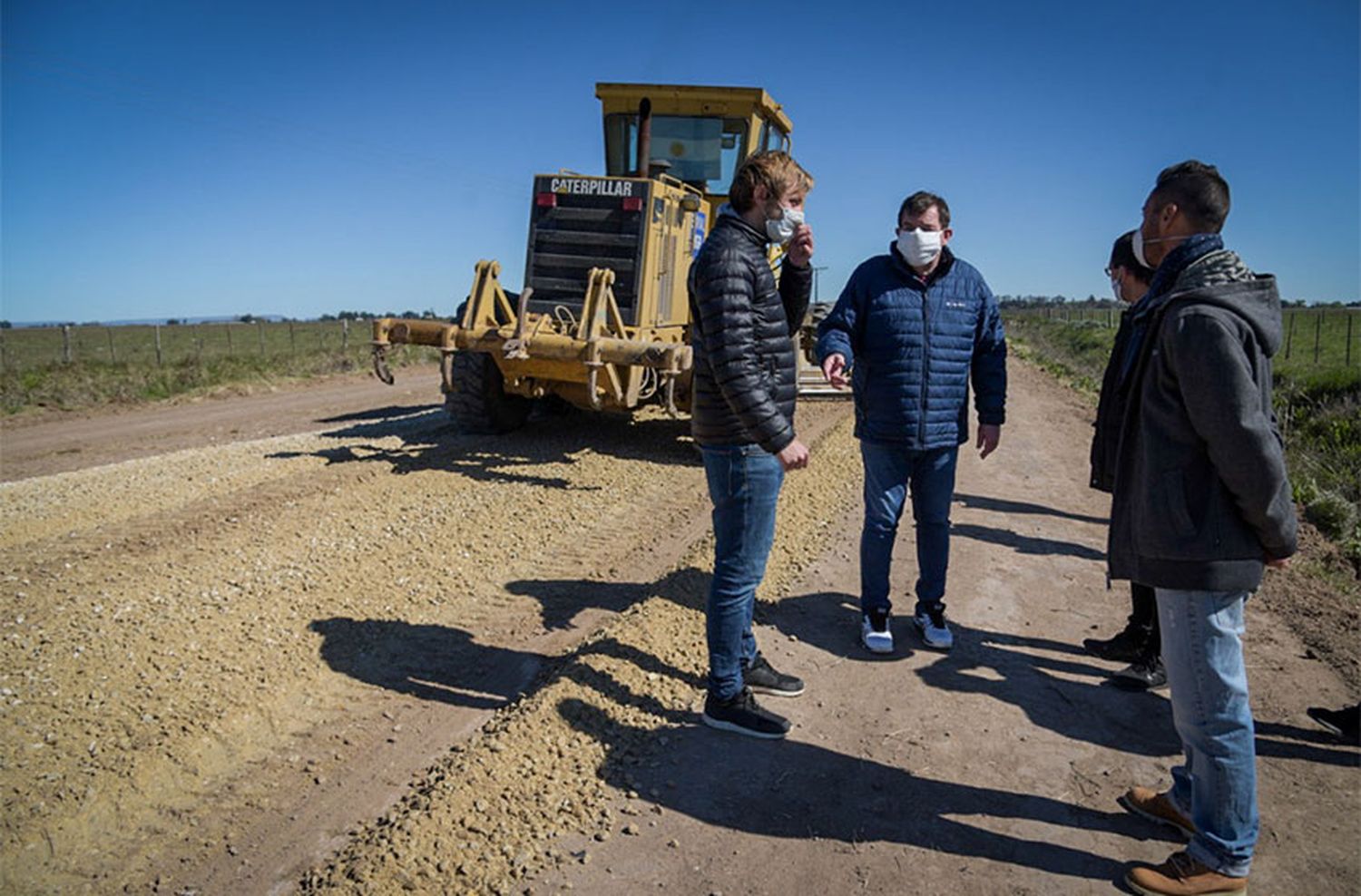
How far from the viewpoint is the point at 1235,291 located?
2.21 meters

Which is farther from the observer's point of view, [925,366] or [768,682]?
[925,366]

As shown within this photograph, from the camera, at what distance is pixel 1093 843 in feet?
8.64

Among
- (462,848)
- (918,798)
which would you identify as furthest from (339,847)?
(918,798)

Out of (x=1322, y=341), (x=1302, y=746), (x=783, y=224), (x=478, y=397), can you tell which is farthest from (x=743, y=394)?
(x=1322, y=341)

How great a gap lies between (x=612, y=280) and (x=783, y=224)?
174 inches

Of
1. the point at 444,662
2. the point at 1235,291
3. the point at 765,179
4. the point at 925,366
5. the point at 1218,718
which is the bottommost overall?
the point at 444,662

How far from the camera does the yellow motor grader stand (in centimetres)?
726

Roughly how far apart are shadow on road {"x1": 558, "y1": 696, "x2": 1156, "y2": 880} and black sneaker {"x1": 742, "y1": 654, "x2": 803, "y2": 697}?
35cm

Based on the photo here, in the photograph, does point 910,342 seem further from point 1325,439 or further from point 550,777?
point 1325,439

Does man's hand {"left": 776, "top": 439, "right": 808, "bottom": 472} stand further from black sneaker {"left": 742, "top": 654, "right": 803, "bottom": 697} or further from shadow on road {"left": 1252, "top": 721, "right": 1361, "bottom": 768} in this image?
A: shadow on road {"left": 1252, "top": 721, "right": 1361, "bottom": 768}

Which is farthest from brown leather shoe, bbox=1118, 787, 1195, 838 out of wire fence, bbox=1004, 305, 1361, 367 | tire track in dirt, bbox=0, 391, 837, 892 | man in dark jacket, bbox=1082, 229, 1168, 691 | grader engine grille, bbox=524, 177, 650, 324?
wire fence, bbox=1004, 305, 1361, 367

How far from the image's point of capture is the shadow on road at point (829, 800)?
2.65 m

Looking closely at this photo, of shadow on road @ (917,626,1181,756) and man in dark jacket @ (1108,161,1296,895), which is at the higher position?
man in dark jacket @ (1108,161,1296,895)

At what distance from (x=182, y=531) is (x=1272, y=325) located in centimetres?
601
